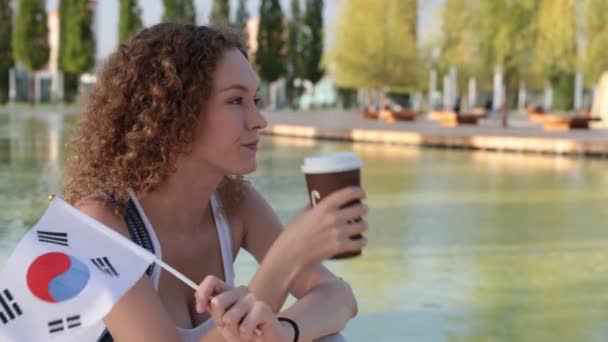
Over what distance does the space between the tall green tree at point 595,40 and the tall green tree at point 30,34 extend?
2991cm

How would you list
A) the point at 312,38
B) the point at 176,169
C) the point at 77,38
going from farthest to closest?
the point at 312,38, the point at 77,38, the point at 176,169

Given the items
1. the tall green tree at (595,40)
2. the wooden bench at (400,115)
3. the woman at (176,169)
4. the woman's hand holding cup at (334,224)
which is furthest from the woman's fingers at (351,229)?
the wooden bench at (400,115)

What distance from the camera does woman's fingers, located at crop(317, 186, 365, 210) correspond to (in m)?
1.33

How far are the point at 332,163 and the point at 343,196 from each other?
0.04m

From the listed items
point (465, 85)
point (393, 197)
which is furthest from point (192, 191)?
point (465, 85)

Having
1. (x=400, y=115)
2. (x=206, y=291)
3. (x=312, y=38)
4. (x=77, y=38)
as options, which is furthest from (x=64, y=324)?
(x=312, y=38)

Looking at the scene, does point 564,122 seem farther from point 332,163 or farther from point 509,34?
point 332,163

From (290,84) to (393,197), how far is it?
43475mm

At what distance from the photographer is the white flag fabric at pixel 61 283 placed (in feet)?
4.66

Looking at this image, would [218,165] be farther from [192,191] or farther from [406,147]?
[406,147]

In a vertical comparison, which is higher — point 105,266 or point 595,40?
point 595,40

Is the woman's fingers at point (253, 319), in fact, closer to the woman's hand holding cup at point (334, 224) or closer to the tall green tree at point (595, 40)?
the woman's hand holding cup at point (334, 224)

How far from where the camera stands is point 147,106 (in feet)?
5.47

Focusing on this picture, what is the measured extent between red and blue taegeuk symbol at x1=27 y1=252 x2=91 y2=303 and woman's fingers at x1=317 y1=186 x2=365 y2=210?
13.8 inches
